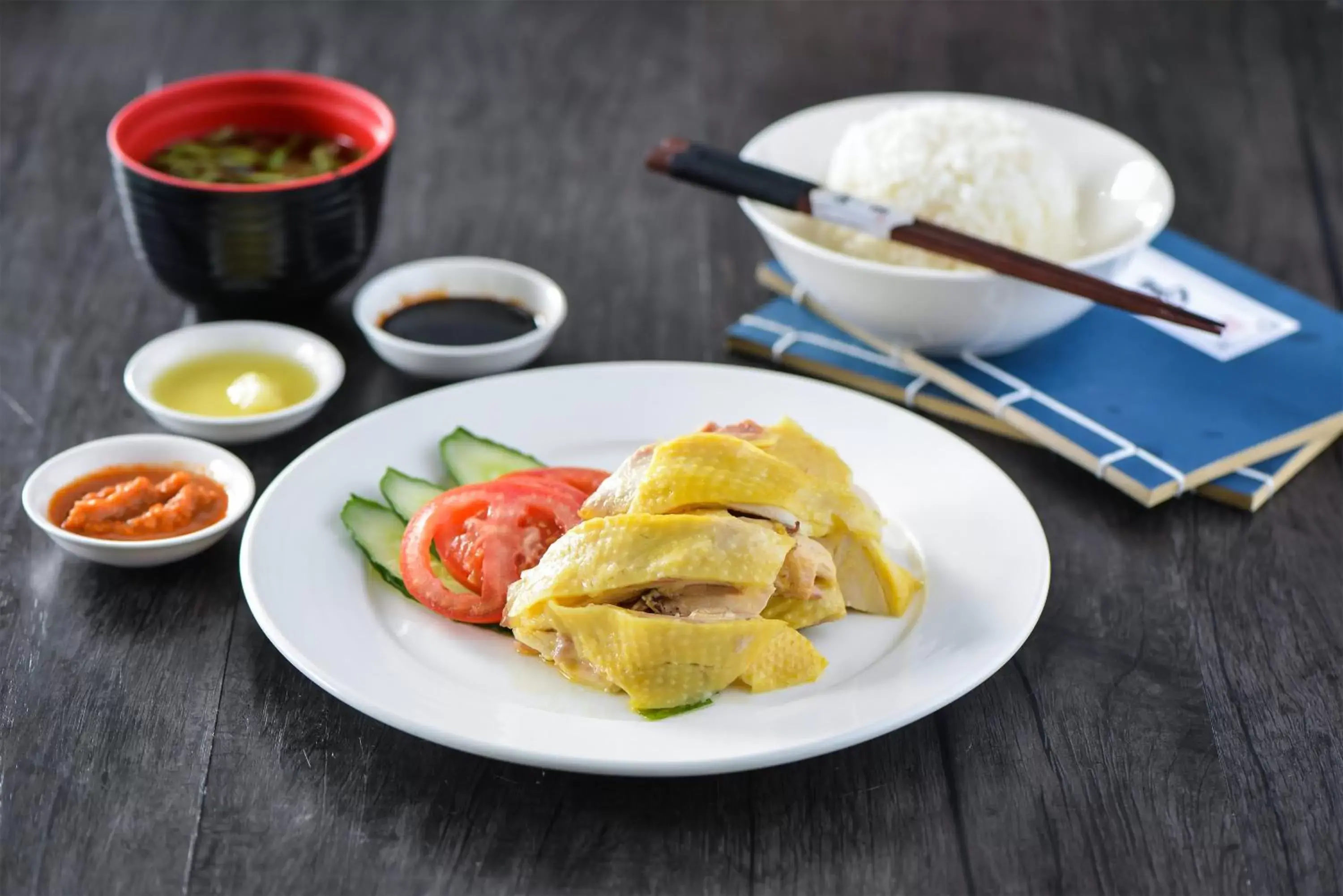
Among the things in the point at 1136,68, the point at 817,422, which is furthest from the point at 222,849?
the point at 1136,68

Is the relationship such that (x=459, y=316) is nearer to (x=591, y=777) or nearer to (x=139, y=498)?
(x=139, y=498)

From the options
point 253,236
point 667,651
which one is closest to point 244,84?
point 253,236

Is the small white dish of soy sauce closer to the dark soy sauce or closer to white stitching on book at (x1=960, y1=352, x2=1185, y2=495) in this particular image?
the dark soy sauce

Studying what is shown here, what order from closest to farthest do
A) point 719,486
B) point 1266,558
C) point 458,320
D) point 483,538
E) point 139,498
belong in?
point 719,486
point 483,538
point 139,498
point 1266,558
point 458,320

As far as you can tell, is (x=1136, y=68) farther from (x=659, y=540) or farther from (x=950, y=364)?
(x=659, y=540)

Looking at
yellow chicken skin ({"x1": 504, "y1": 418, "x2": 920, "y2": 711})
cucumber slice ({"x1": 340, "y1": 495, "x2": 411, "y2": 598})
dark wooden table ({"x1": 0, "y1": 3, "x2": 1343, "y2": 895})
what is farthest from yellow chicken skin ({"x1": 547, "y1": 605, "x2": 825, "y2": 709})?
cucumber slice ({"x1": 340, "y1": 495, "x2": 411, "y2": 598})

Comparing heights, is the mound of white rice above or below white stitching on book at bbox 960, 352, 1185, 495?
above

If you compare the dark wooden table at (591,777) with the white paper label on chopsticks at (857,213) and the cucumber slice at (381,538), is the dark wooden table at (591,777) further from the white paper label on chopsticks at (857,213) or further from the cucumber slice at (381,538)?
the white paper label on chopsticks at (857,213)
